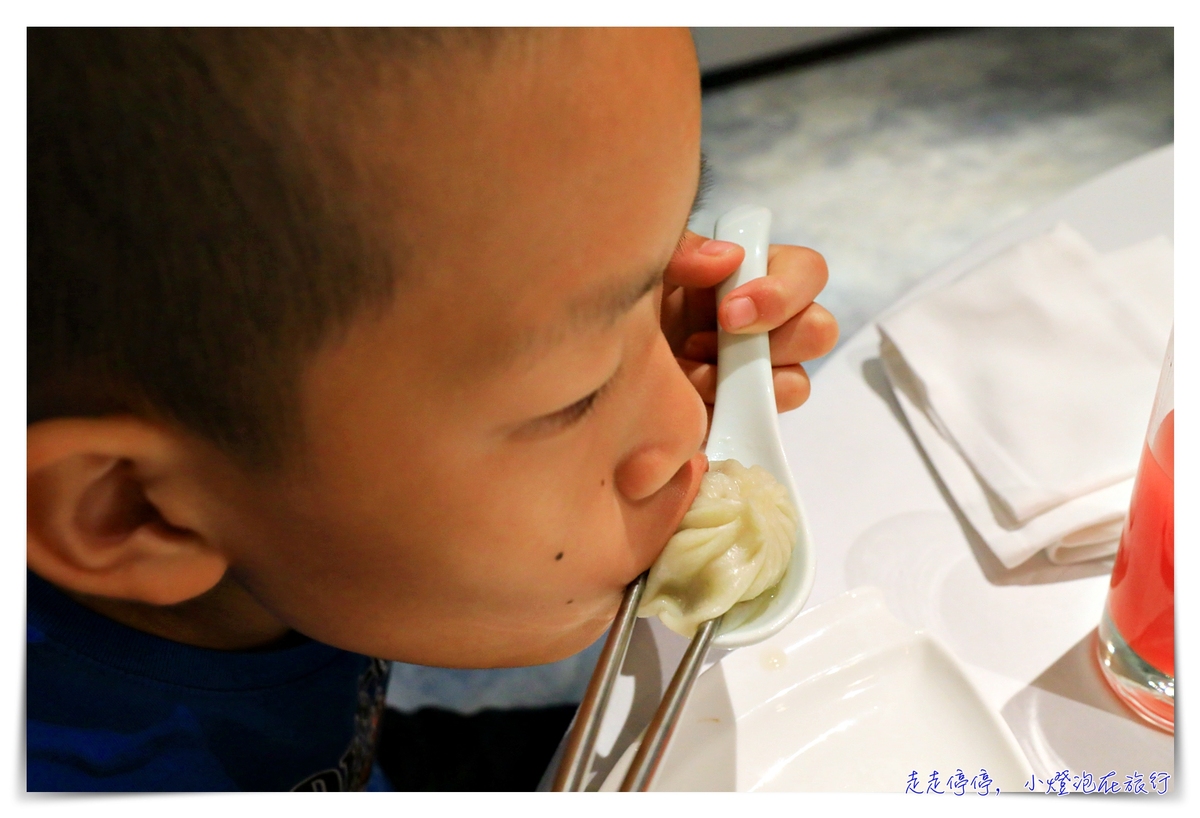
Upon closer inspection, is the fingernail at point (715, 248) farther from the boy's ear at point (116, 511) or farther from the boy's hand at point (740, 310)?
the boy's ear at point (116, 511)

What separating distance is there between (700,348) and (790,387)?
62 millimetres

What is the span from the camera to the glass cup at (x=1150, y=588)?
434 mm

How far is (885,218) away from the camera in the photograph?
66 cm

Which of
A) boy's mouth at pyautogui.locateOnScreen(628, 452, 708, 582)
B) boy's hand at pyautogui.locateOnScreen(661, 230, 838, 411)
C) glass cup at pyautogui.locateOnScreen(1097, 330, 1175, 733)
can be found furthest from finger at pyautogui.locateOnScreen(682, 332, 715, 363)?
glass cup at pyautogui.locateOnScreen(1097, 330, 1175, 733)

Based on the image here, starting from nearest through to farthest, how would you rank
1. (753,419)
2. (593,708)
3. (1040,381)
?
(593,708) → (753,419) → (1040,381)

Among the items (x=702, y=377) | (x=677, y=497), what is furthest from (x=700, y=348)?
(x=677, y=497)

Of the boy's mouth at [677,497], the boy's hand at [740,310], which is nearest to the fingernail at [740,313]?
the boy's hand at [740,310]

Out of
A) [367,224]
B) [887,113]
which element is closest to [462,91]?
[367,224]

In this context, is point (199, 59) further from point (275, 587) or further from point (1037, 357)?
point (1037, 357)

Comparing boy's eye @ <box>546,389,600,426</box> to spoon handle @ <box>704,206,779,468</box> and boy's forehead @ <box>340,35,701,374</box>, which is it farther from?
spoon handle @ <box>704,206,779,468</box>

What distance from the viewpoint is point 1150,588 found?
0.45 m

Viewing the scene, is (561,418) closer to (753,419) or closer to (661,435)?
(661,435)

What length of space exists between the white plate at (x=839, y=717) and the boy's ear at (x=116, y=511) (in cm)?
20
